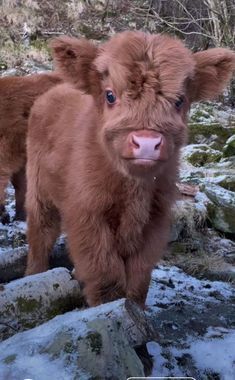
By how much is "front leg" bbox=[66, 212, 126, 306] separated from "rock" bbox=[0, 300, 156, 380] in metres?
0.44

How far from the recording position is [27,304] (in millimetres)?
3355

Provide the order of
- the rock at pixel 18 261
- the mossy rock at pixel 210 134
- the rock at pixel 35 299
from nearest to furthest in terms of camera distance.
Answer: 1. the rock at pixel 35 299
2. the rock at pixel 18 261
3. the mossy rock at pixel 210 134

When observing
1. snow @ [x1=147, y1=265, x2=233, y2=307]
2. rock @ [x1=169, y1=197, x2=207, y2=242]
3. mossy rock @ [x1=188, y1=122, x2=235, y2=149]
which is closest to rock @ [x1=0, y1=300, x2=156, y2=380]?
snow @ [x1=147, y1=265, x2=233, y2=307]

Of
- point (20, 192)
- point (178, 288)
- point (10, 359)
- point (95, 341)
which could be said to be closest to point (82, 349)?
point (95, 341)

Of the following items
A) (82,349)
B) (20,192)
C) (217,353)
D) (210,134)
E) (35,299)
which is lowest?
(217,353)

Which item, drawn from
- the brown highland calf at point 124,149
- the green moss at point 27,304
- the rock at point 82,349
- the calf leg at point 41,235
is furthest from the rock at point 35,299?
the calf leg at point 41,235

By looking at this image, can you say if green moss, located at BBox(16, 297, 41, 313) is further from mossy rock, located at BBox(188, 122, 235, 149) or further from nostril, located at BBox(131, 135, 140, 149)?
mossy rock, located at BBox(188, 122, 235, 149)

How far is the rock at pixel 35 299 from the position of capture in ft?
10.7

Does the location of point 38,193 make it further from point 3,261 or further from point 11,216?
point 11,216

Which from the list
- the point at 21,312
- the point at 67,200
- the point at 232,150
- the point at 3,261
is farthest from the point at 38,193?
the point at 232,150

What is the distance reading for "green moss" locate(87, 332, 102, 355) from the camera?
102 inches

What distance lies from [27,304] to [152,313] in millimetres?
1150

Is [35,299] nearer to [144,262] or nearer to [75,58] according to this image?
[144,262]

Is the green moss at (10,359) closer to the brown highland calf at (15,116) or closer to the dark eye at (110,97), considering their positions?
the dark eye at (110,97)
